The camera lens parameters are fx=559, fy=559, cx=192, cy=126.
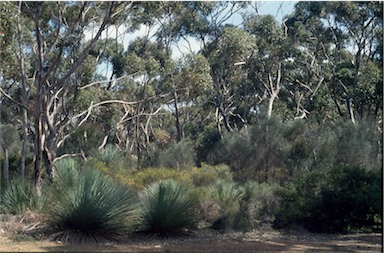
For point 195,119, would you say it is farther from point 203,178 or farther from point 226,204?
point 226,204

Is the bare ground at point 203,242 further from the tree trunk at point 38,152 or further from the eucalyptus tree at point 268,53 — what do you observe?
the eucalyptus tree at point 268,53

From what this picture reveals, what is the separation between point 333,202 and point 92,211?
6.38 metres

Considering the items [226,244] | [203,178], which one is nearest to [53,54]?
[203,178]

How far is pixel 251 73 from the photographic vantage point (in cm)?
3294

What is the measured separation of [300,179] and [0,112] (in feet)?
72.4

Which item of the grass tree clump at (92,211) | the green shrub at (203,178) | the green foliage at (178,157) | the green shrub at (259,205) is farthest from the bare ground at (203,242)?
the green foliage at (178,157)

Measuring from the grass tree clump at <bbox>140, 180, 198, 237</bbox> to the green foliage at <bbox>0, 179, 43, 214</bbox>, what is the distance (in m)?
2.98

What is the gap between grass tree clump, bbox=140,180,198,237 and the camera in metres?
13.2

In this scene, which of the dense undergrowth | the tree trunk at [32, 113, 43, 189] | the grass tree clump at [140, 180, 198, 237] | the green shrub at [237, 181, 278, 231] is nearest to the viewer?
the dense undergrowth

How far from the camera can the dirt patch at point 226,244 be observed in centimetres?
1152

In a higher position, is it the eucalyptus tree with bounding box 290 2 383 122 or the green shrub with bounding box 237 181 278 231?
the eucalyptus tree with bounding box 290 2 383 122

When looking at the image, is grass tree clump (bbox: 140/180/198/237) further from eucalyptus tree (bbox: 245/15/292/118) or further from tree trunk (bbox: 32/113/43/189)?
eucalyptus tree (bbox: 245/15/292/118)

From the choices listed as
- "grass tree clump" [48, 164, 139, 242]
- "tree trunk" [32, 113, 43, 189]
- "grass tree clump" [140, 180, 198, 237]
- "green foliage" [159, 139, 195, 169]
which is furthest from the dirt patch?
"green foliage" [159, 139, 195, 169]

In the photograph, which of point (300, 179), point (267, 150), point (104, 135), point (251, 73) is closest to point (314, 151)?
point (267, 150)
